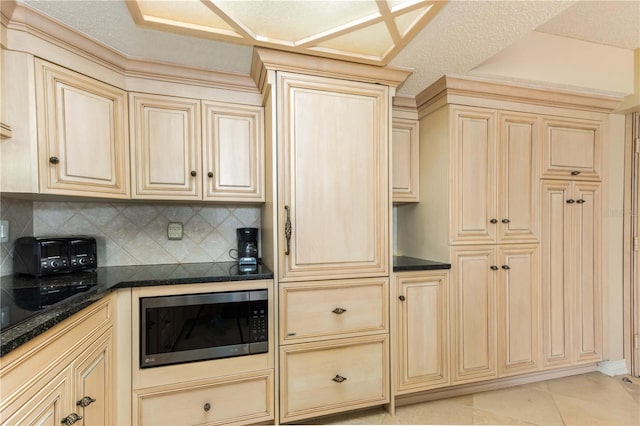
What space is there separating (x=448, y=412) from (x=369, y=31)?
7.71 feet

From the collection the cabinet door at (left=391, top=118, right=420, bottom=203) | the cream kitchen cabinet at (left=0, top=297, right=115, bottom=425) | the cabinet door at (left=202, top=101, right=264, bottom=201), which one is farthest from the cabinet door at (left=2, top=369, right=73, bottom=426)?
the cabinet door at (left=391, top=118, right=420, bottom=203)

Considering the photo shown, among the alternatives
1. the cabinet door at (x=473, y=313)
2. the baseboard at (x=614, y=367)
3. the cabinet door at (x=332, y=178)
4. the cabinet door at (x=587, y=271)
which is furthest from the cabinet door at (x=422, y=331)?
the baseboard at (x=614, y=367)

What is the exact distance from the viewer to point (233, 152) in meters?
1.93

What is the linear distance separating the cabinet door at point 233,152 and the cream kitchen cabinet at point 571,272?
6.92 ft

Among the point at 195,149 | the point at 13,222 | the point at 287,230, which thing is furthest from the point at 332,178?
the point at 13,222

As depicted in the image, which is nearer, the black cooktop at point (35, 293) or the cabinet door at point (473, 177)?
the black cooktop at point (35, 293)

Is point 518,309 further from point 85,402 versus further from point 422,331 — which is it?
point 85,402

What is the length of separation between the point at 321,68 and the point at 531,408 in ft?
8.39

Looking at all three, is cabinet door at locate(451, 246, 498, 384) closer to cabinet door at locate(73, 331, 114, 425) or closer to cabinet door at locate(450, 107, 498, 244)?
cabinet door at locate(450, 107, 498, 244)

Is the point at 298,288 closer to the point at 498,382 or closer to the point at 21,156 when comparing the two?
the point at 21,156

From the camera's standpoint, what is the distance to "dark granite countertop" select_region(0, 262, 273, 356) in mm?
869

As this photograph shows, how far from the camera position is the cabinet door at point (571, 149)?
85.3 inches

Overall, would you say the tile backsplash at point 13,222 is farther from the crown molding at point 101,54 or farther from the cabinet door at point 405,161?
the cabinet door at point 405,161

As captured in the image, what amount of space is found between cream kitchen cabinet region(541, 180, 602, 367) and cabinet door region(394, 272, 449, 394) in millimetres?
852
